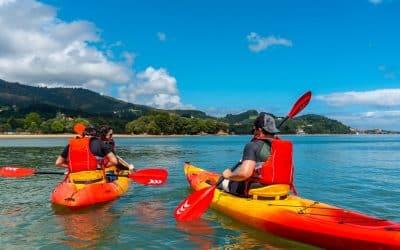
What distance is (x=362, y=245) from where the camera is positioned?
22.6ft

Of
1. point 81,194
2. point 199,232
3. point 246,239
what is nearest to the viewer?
point 246,239

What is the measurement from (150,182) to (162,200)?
30.0 inches

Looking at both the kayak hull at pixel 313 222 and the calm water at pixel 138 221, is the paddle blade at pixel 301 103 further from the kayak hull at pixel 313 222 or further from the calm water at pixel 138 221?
the calm water at pixel 138 221

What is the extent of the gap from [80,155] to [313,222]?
22.3 feet

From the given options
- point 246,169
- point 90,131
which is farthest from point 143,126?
point 246,169

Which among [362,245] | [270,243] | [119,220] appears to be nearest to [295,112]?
[270,243]

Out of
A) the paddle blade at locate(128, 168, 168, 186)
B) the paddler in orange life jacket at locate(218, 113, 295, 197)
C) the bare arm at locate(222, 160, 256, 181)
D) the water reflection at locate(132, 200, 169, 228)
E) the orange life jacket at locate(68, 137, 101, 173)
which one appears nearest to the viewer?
the bare arm at locate(222, 160, 256, 181)

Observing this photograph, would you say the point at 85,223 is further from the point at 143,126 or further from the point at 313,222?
the point at 143,126

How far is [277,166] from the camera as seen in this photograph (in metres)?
8.77

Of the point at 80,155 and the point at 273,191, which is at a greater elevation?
the point at 80,155

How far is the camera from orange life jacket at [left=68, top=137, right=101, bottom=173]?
1173 cm

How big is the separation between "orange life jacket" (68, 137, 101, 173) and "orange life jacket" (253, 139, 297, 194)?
16.8 ft

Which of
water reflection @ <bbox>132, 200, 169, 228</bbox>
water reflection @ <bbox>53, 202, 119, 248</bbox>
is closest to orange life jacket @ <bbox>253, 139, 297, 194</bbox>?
water reflection @ <bbox>132, 200, 169, 228</bbox>

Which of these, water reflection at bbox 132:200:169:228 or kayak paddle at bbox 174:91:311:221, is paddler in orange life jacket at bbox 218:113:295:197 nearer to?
kayak paddle at bbox 174:91:311:221
